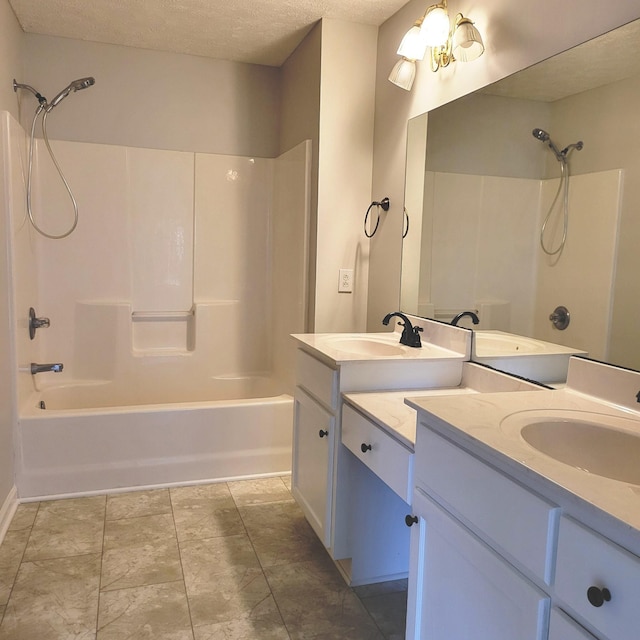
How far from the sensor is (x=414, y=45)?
215 centimetres

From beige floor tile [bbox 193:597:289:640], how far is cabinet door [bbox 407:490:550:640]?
0.55 m

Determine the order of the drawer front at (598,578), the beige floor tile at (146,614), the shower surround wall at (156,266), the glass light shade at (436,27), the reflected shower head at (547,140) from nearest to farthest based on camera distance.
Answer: the drawer front at (598,578) → the reflected shower head at (547,140) → the beige floor tile at (146,614) → the glass light shade at (436,27) → the shower surround wall at (156,266)

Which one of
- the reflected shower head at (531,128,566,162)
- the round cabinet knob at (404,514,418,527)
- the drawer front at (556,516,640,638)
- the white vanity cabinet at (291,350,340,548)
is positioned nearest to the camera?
the drawer front at (556,516,640,638)

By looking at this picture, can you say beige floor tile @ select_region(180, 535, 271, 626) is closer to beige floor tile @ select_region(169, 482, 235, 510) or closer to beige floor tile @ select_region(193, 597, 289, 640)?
beige floor tile @ select_region(193, 597, 289, 640)

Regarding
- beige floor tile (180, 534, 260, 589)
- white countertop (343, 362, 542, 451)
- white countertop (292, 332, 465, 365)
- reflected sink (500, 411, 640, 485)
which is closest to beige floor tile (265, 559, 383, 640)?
beige floor tile (180, 534, 260, 589)

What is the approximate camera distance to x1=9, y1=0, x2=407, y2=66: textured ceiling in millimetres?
2494

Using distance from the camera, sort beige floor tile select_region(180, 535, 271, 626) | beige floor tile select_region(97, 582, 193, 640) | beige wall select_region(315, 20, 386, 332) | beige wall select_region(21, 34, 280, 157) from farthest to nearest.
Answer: beige wall select_region(21, 34, 280, 157) < beige wall select_region(315, 20, 386, 332) < beige floor tile select_region(180, 535, 271, 626) < beige floor tile select_region(97, 582, 193, 640)

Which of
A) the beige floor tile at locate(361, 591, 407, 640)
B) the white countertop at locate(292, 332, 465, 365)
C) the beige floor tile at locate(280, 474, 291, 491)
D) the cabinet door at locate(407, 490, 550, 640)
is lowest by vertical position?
the beige floor tile at locate(361, 591, 407, 640)

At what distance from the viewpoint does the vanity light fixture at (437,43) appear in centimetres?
187

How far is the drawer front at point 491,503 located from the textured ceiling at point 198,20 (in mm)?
2074

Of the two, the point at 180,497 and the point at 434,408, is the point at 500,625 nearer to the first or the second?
the point at 434,408

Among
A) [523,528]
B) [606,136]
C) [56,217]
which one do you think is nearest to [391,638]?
[523,528]

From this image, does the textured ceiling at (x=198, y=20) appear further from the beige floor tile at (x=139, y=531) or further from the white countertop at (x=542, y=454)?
the beige floor tile at (x=139, y=531)

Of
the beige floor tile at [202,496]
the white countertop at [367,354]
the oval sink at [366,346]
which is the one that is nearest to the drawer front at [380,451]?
the white countertop at [367,354]
